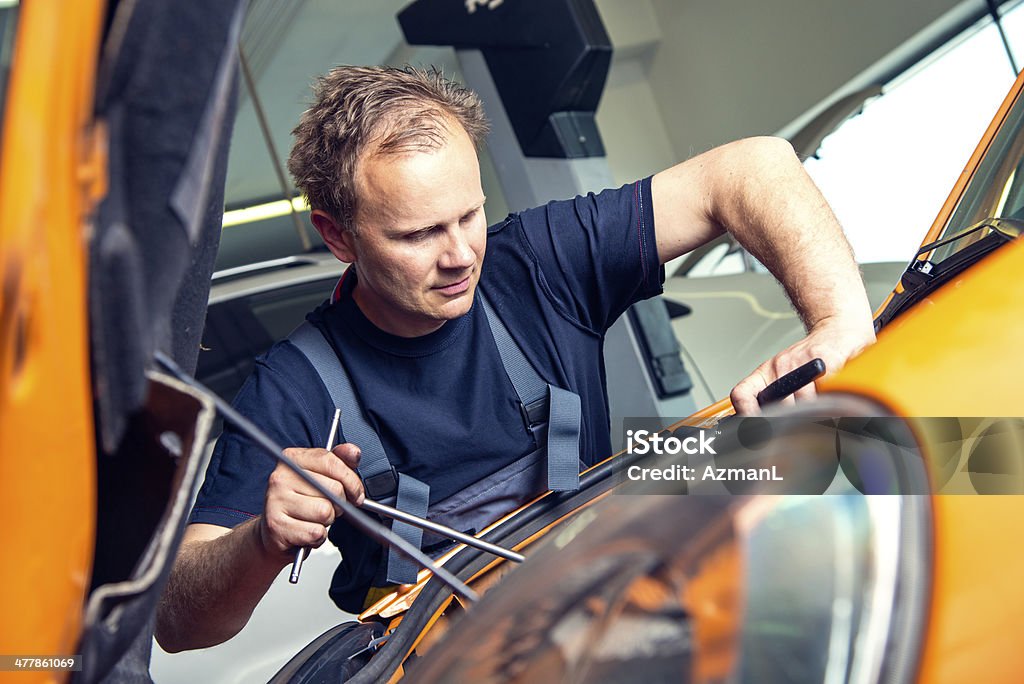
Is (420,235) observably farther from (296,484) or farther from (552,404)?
(296,484)

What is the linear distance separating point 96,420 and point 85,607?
5.7 inches

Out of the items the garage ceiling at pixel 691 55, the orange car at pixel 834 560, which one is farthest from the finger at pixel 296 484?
the garage ceiling at pixel 691 55

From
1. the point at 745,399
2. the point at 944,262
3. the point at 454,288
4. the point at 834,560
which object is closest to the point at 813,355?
the point at 745,399

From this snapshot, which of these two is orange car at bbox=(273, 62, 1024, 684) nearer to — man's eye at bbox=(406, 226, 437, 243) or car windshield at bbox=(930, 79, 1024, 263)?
car windshield at bbox=(930, 79, 1024, 263)

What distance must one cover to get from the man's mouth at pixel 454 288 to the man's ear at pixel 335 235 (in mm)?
201

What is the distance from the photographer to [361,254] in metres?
1.46

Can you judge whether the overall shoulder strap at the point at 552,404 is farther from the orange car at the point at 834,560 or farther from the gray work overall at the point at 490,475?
the orange car at the point at 834,560

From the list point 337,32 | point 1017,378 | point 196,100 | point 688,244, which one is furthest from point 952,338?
point 337,32

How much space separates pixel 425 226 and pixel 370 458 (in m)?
0.35

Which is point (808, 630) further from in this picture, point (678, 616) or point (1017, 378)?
point (1017, 378)

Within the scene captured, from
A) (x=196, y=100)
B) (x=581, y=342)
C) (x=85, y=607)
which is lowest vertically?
(x=581, y=342)

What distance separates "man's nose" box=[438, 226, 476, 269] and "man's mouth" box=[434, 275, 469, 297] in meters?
0.03

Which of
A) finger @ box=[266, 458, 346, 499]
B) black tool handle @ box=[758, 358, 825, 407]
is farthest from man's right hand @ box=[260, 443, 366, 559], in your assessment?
black tool handle @ box=[758, 358, 825, 407]

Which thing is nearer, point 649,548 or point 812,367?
point 649,548
